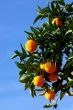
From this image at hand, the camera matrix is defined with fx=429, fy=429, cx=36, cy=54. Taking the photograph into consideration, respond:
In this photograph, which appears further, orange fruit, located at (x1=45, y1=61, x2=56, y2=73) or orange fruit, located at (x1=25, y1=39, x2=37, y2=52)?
orange fruit, located at (x1=25, y1=39, x2=37, y2=52)

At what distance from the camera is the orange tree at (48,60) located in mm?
6371

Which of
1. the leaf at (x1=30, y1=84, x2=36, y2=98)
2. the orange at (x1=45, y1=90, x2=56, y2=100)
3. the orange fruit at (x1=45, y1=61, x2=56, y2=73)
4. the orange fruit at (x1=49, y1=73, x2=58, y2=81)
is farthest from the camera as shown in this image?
the leaf at (x1=30, y1=84, x2=36, y2=98)

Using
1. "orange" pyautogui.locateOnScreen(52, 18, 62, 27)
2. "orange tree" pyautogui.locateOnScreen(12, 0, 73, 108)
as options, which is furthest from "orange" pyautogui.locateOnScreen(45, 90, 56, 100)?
"orange" pyautogui.locateOnScreen(52, 18, 62, 27)

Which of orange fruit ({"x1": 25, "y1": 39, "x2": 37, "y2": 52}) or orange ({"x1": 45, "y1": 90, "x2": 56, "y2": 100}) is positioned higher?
orange fruit ({"x1": 25, "y1": 39, "x2": 37, "y2": 52})

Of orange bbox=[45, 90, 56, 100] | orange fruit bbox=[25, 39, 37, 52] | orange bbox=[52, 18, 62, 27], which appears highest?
orange bbox=[52, 18, 62, 27]

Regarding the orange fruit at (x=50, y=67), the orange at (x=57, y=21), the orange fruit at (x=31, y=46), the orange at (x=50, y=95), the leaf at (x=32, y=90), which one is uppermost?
the orange at (x=57, y=21)

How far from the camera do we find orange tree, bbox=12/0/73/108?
6371mm

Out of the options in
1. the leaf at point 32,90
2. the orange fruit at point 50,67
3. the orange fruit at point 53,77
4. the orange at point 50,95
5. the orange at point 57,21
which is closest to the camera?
the orange fruit at point 50,67

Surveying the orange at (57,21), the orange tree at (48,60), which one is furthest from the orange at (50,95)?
the orange at (57,21)

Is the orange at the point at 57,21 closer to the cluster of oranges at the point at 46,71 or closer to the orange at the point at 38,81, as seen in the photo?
the cluster of oranges at the point at 46,71

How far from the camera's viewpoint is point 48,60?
644cm

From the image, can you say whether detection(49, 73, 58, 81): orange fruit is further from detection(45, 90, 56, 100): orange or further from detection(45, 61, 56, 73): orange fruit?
detection(45, 90, 56, 100): orange

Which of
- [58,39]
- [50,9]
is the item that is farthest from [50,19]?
[58,39]

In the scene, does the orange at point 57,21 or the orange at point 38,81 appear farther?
the orange at point 57,21
